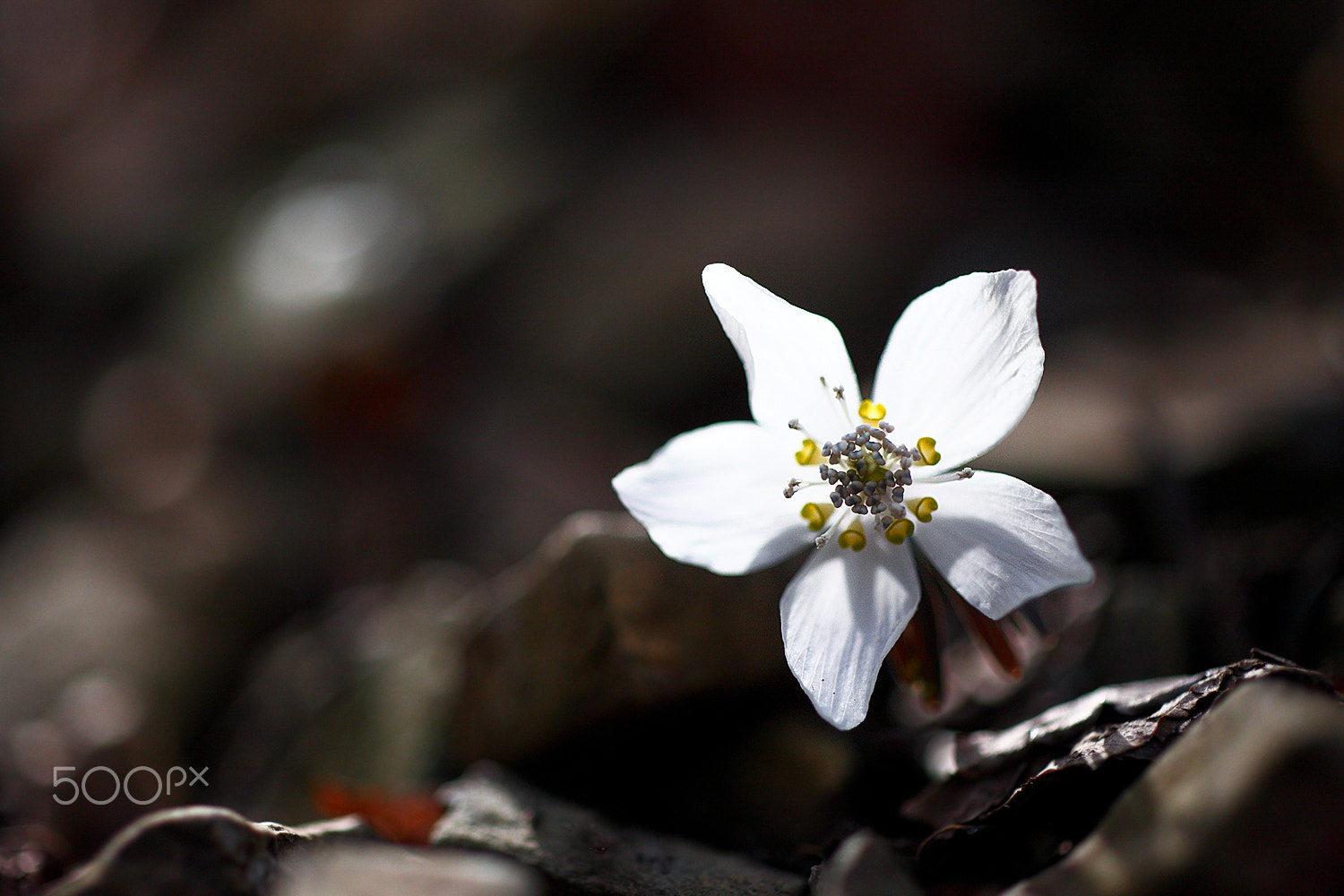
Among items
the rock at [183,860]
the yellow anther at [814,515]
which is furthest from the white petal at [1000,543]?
the rock at [183,860]

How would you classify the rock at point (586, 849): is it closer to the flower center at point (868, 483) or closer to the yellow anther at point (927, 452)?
the flower center at point (868, 483)

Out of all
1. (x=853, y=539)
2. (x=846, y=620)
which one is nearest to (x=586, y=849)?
(x=846, y=620)

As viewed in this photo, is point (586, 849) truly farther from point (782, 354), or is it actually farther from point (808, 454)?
point (782, 354)

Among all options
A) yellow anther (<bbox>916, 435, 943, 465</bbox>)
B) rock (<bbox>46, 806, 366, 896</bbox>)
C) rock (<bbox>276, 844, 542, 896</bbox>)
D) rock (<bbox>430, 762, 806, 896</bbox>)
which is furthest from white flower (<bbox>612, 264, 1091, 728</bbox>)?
rock (<bbox>46, 806, 366, 896</bbox>)

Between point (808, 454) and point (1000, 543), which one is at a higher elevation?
point (808, 454)

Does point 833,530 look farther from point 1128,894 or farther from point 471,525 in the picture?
point 471,525

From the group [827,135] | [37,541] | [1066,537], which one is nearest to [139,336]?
[37,541]

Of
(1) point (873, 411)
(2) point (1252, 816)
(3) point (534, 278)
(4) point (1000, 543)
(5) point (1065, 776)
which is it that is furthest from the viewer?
(3) point (534, 278)
